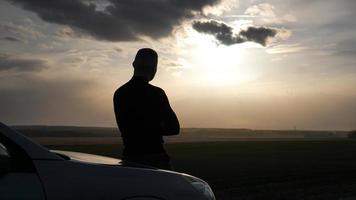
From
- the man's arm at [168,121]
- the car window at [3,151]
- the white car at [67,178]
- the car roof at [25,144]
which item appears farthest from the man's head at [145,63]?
the car window at [3,151]

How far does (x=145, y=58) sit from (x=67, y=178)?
5.56 ft

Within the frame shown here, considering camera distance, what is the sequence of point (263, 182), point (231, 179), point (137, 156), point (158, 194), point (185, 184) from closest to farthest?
1. point (158, 194)
2. point (185, 184)
3. point (137, 156)
4. point (263, 182)
5. point (231, 179)

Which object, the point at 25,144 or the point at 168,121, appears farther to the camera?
the point at 168,121

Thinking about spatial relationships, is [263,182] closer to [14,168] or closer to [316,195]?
[316,195]

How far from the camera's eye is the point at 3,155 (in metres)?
3.13

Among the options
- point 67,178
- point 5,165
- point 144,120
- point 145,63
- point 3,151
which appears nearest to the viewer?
point 5,165

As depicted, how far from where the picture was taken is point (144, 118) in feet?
15.1

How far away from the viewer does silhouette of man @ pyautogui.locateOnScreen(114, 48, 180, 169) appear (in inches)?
181

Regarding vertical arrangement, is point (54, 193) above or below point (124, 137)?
below

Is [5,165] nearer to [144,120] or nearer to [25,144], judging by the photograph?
[25,144]

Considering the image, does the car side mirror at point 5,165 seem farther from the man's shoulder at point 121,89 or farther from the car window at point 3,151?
the man's shoulder at point 121,89

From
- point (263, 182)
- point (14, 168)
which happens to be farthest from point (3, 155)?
point (263, 182)

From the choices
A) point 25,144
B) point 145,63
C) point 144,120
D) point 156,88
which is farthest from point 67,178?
point 145,63

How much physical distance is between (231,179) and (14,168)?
13883 millimetres
